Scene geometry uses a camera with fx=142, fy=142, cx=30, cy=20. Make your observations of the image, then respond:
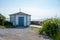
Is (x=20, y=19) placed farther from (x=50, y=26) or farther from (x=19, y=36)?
(x=19, y=36)

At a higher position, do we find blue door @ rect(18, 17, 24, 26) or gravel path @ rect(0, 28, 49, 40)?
blue door @ rect(18, 17, 24, 26)

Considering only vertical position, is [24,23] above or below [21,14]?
below

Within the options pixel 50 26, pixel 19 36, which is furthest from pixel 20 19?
pixel 19 36

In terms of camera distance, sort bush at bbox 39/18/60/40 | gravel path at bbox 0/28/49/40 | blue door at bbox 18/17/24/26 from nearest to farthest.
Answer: gravel path at bbox 0/28/49/40 < bush at bbox 39/18/60/40 < blue door at bbox 18/17/24/26

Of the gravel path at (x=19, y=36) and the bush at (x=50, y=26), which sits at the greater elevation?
the bush at (x=50, y=26)

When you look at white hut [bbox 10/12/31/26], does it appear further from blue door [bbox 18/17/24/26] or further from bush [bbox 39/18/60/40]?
bush [bbox 39/18/60/40]

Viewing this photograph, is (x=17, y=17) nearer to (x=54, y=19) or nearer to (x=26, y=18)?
(x=26, y=18)

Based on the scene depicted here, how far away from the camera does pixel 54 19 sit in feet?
52.1

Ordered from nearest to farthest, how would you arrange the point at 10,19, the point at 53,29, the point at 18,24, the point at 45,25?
the point at 53,29 → the point at 45,25 → the point at 18,24 → the point at 10,19

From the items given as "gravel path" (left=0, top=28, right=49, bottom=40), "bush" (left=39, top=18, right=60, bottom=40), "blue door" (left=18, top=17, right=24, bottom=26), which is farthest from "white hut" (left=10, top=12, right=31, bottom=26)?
"bush" (left=39, top=18, right=60, bottom=40)

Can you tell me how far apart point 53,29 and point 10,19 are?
57.8 feet

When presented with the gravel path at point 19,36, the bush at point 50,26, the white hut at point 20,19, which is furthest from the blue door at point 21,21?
the bush at point 50,26

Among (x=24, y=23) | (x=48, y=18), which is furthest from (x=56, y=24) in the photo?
(x=24, y=23)

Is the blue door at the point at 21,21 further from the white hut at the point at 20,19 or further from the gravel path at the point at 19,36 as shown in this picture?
the gravel path at the point at 19,36
